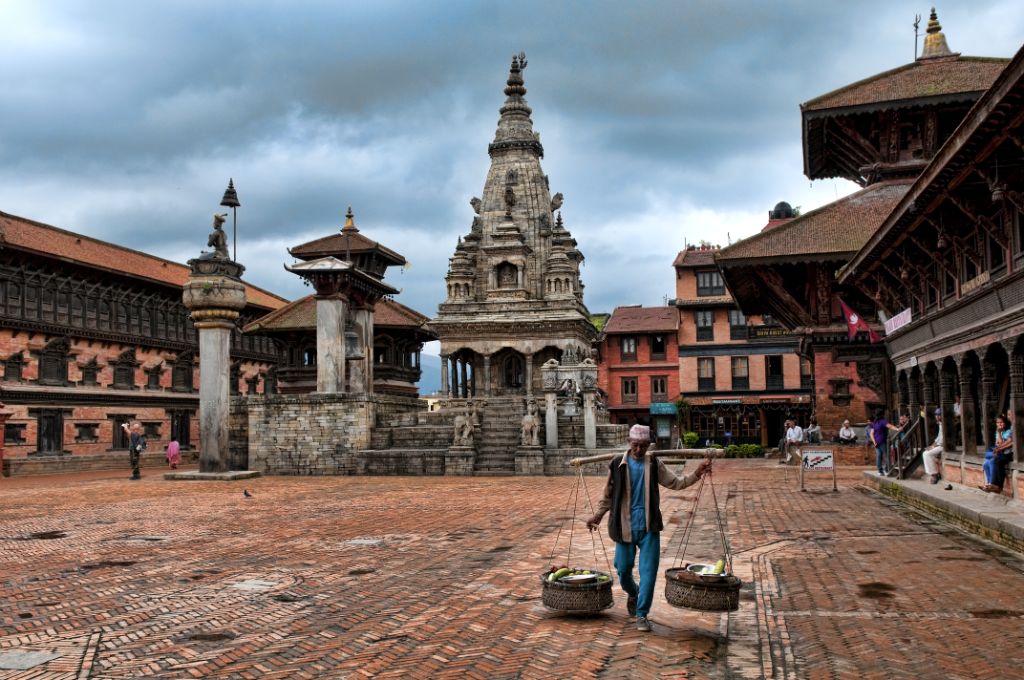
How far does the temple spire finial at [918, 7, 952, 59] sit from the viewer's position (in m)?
32.3

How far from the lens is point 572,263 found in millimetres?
47719

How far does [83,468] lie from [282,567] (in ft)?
110

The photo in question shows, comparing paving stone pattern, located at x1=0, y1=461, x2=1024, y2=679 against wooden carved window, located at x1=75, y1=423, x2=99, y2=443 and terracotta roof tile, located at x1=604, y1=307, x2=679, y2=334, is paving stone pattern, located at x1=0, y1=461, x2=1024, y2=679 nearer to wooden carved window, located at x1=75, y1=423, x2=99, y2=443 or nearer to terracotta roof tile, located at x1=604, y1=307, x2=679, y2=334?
wooden carved window, located at x1=75, y1=423, x2=99, y2=443

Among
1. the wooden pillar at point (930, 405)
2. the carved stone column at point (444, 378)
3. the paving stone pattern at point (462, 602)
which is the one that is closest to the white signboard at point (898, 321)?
the wooden pillar at point (930, 405)

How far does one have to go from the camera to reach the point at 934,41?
32.8m

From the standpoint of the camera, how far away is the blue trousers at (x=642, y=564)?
23.9 feet

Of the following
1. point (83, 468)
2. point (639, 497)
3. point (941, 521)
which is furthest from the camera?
point (83, 468)

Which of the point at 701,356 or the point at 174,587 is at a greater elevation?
the point at 701,356

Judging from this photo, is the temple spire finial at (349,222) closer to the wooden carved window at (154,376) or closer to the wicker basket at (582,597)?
the wooden carved window at (154,376)

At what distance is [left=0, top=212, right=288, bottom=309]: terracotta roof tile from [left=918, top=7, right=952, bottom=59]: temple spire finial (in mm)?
34672

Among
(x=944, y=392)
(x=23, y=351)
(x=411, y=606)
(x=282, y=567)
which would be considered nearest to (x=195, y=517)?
(x=282, y=567)

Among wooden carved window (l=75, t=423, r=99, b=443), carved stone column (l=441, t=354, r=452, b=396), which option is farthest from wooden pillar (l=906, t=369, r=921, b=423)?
Answer: wooden carved window (l=75, t=423, r=99, b=443)

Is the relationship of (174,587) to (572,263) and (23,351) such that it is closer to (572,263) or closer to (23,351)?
(23,351)

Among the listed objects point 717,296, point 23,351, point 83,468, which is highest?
Result: point 717,296
